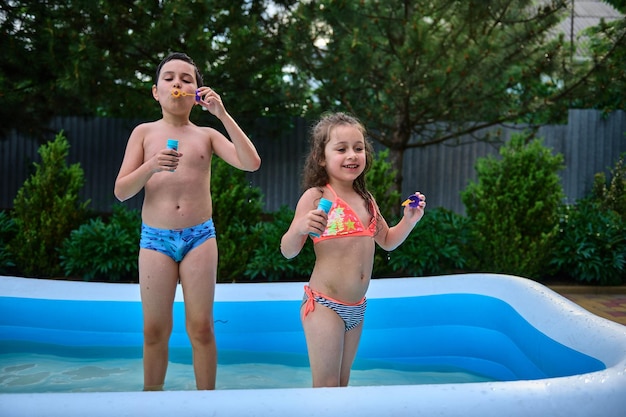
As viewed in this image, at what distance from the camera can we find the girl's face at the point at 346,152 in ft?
8.96

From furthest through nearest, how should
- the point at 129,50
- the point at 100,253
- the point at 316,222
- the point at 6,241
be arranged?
the point at 129,50
the point at 6,241
the point at 100,253
the point at 316,222

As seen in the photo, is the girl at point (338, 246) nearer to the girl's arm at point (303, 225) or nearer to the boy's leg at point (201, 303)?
the girl's arm at point (303, 225)

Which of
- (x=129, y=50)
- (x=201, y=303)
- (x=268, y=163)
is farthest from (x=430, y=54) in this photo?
(x=201, y=303)

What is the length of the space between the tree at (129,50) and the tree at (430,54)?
0.74 metres

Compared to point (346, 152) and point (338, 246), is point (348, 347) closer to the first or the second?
point (338, 246)

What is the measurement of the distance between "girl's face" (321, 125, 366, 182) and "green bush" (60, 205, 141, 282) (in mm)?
4263

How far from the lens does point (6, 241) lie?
725 cm

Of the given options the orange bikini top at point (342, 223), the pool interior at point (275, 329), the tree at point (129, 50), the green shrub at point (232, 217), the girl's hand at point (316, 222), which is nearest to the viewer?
the girl's hand at point (316, 222)

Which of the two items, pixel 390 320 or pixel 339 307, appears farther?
pixel 390 320

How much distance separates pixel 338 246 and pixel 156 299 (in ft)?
2.75

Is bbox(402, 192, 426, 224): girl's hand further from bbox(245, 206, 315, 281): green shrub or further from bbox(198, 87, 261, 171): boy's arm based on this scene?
bbox(245, 206, 315, 281): green shrub

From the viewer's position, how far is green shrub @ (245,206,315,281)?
261 inches

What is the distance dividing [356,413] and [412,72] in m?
5.83

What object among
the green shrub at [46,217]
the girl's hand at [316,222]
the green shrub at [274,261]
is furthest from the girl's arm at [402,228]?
the green shrub at [46,217]
